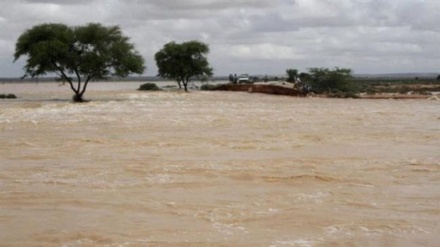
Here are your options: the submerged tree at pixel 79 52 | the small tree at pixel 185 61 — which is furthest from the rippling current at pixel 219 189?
the small tree at pixel 185 61

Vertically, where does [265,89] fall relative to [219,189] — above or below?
below

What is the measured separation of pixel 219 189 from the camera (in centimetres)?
927

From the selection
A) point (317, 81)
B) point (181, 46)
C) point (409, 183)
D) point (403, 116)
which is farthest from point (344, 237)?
point (181, 46)

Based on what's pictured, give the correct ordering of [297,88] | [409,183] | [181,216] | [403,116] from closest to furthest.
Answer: [181,216]
[409,183]
[403,116]
[297,88]

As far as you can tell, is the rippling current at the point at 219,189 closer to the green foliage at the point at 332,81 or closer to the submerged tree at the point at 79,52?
the submerged tree at the point at 79,52

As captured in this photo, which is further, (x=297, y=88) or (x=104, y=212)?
(x=297, y=88)

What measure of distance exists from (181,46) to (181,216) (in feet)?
176

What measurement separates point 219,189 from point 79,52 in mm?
32706

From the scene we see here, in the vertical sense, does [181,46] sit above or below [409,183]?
above

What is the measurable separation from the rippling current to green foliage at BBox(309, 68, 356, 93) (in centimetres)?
3481

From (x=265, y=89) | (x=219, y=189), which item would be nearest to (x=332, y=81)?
(x=265, y=89)

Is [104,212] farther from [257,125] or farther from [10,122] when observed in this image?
[10,122]

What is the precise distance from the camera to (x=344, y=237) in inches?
266

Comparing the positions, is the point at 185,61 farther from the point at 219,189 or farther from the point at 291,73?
the point at 219,189
